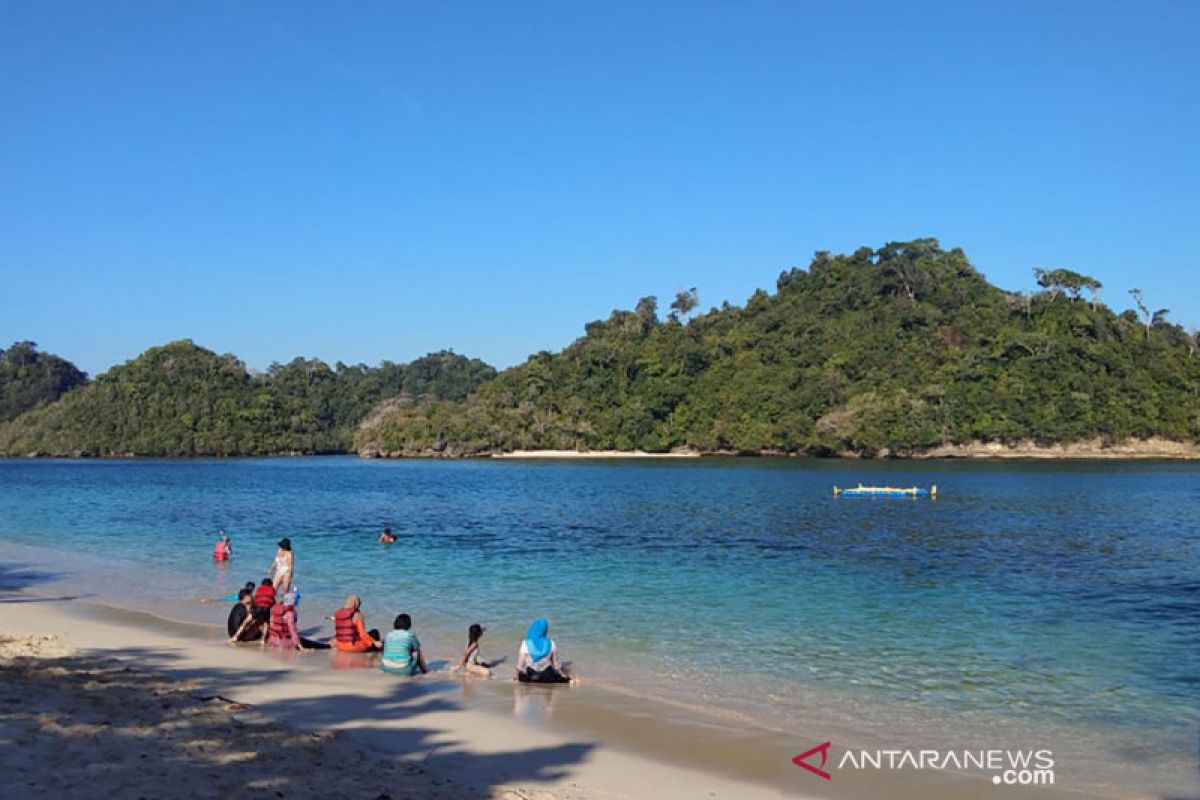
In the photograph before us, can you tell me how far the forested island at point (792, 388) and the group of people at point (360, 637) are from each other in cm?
11152

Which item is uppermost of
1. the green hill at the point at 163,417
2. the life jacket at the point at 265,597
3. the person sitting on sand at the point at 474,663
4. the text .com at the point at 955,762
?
the green hill at the point at 163,417

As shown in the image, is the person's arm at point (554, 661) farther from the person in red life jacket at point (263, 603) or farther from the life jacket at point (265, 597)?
the life jacket at point (265, 597)

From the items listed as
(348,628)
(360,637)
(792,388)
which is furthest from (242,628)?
(792,388)

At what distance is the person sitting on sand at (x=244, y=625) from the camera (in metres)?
15.8

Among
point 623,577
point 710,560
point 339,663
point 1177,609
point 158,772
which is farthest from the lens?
point 710,560

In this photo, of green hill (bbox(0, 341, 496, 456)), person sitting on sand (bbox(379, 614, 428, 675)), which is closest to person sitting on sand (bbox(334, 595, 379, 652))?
person sitting on sand (bbox(379, 614, 428, 675))

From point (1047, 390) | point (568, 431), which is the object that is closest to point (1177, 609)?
point (1047, 390)

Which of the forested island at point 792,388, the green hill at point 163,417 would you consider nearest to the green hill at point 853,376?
the forested island at point 792,388

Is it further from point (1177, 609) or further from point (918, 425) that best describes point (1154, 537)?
point (918, 425)

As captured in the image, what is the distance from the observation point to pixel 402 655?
13.5 meters

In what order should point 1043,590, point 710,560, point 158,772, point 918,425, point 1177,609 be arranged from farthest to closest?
1. point 918,425
2. point 710,560
3. point 1043,590
4. point 1177,609
5. point 158,772

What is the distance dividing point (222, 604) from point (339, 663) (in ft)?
24.1

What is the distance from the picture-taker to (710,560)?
90.7 feet

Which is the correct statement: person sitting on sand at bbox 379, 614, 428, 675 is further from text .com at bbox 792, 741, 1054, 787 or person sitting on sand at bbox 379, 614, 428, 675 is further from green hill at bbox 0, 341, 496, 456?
green hill at bbox 0, 341, 496, 456
